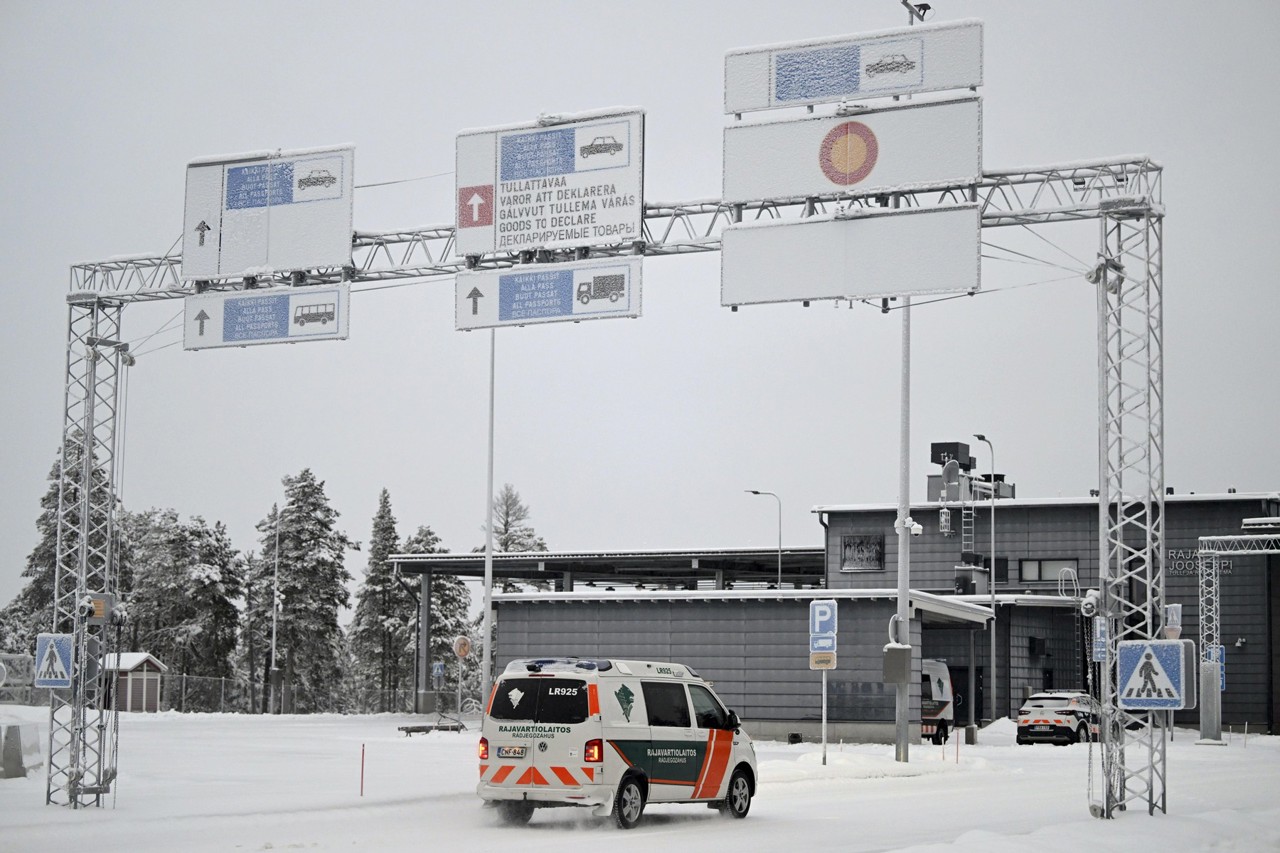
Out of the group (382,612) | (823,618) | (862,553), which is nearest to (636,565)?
(862,553)

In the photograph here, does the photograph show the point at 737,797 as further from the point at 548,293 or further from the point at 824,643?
the point at 824,643

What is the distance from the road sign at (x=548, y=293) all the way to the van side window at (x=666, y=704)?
20.2 feet

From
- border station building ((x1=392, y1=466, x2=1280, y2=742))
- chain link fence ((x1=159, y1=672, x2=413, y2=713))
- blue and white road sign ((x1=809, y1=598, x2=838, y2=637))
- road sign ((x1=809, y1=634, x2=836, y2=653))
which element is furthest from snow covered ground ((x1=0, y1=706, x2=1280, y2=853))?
chain link fence ((x1=159, y1=672, x2=413, y2=713))

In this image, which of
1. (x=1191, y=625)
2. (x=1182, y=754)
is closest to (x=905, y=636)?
(x=1182, y=754)

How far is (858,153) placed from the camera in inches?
862

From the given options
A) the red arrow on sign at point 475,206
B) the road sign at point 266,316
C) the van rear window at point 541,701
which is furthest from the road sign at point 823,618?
the van rear window at point 541,701

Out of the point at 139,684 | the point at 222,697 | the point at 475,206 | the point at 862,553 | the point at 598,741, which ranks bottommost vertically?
the point at 222,697

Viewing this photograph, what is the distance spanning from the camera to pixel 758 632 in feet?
156

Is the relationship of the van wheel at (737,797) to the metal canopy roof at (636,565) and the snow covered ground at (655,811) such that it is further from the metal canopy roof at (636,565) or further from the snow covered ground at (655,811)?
the metal canopy roof at (636,565)

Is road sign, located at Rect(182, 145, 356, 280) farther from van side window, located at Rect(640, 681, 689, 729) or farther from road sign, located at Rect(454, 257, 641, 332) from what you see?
van side window, located at Rect(640, 681, 689, 729)

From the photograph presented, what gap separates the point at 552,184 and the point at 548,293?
1.71 meters

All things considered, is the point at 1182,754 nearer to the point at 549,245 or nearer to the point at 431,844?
the point at 549,245

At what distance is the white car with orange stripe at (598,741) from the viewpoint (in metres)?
18.5

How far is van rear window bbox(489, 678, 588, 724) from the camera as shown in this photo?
18745 mm
